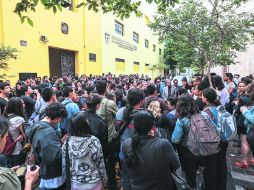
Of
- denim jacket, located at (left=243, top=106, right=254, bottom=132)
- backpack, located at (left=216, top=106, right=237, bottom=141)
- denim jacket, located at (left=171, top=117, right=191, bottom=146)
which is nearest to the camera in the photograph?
denim jacket, located at (left=171, top=117, right=191, bottom=146)

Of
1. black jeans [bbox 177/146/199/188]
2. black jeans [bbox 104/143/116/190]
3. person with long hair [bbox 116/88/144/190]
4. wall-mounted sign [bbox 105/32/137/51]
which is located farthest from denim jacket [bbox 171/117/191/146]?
wall-mounted sign [bbox 105/32/137/51]

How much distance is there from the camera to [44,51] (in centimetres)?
1498

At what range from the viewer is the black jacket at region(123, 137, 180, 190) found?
2.75m

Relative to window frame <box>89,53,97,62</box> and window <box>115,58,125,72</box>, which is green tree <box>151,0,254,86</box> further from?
window <box>115,58,125,72</box>

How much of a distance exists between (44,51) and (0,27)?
3117mm

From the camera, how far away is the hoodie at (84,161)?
3064 mm

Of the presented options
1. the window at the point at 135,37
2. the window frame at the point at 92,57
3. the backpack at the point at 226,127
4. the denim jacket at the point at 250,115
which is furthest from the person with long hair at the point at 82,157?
the window at the point at 135,37

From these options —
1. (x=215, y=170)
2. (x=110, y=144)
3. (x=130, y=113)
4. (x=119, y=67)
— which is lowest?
(x=215, y=170)

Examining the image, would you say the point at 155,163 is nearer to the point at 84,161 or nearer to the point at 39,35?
the point at 84,161

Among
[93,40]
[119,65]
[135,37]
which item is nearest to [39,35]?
[93,40]

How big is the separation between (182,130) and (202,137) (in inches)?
11.8

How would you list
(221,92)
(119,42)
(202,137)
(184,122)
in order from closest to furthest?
(202,137) < (184,122) < (221,92) < (119,42)

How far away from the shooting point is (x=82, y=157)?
121 inches

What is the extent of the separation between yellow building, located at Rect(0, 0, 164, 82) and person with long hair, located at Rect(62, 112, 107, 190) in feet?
34.4
